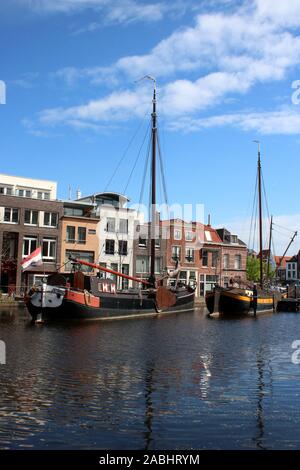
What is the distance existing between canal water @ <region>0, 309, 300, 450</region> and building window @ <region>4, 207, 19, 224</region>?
3629cm

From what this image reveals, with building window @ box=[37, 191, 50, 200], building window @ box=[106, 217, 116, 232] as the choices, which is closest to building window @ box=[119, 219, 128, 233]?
building window @ box=[106, 217, 116, 232]

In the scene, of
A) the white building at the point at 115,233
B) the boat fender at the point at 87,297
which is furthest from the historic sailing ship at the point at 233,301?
the white building at the point at 115,233

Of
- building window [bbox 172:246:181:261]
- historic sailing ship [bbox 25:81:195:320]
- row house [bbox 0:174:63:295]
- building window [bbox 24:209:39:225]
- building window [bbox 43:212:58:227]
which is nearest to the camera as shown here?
historic sailing ship [bbox 25:81:195:320]

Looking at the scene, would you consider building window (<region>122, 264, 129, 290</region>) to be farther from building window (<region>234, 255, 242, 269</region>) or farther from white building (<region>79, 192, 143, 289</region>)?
building window (<region>234, 255, 242, 269</region>)

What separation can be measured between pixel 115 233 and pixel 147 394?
55756 millimetres

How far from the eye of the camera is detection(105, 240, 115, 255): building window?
68188mm

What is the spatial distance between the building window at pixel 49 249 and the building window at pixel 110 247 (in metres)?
7.90

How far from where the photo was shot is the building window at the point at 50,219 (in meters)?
62.5

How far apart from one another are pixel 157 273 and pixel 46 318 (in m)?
37.7

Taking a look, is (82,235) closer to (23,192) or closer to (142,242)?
(142,242)

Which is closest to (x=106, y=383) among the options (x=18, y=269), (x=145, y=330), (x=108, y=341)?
(x=108, y=341)

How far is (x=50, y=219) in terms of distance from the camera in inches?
2468

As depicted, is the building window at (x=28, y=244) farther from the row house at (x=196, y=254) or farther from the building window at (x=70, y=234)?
the row house at (x=196, y=254)

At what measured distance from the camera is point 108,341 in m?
25.2
